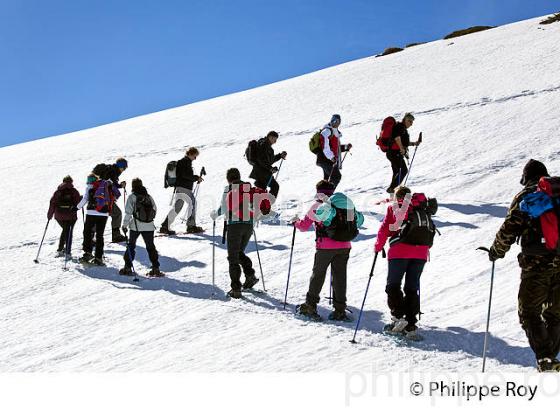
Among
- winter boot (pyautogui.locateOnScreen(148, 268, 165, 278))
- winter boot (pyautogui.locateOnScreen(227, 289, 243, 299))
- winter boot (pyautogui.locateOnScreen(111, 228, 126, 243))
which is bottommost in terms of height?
winter boot (pyautogui.locateOnScreen(227, 289, 243, 299))

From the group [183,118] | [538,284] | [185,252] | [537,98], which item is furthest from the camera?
[183,118]

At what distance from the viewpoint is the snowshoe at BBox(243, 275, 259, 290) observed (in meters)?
8.40

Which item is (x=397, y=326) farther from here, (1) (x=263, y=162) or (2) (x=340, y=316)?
(1) (x=263, y=162)

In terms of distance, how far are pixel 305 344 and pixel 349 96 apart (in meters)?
21.6

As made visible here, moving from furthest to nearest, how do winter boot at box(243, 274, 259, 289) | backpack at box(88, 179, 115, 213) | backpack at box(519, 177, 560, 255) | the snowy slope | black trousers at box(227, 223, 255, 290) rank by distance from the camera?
1. backpack at box(88, 179, 115, 213)
2. winter boot at box(243, 274, 259, 289)
3. black trousers at box(227, 223, 255, 290)
4. the snowy slope
5. backpack at box(519, 177, 560, 255)

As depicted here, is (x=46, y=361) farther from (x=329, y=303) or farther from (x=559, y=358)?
(x=559, y=358)

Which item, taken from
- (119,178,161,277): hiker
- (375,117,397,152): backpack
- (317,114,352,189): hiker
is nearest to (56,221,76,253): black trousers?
(119,178,161,277): hiker

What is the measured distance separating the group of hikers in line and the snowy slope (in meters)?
0.38

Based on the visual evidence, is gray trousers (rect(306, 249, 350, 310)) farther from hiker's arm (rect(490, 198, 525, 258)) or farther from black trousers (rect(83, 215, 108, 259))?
black trousers (rect(83, 215, 108, 259))

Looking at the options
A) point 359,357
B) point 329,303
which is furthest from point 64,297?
point 359,357

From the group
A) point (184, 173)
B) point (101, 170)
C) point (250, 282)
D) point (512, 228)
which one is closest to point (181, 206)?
point (184, 173)

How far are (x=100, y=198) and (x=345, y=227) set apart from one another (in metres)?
4.93

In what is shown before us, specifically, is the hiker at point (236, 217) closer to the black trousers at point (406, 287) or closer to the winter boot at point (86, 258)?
Answer: the black trousers at point (406, 287)

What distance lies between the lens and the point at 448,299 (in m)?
7.47
